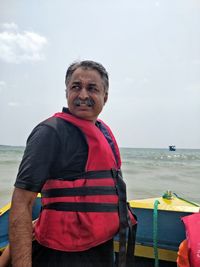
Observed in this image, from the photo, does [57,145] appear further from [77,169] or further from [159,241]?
[159,241]

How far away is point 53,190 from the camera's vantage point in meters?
1.21

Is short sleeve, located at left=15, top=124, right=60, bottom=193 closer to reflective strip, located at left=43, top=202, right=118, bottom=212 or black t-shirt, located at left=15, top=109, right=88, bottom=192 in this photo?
black t-shirt, located at left=15, top=109, right=88, bottom=192

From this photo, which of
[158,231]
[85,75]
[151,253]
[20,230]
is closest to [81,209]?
[20,230]

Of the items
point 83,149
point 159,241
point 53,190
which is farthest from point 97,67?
point 159,241

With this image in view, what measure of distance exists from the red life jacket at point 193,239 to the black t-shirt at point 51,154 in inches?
37.9

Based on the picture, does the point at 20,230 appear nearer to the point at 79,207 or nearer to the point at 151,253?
the point at 79,207

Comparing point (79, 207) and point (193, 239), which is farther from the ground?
point (79, 207)

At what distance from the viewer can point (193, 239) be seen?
171 cm

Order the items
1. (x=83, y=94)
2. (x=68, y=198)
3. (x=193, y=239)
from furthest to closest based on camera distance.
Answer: (x=193, y=239) < (x=83, y=94) < (x=68, y=198)

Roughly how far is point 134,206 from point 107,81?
1.20 meters

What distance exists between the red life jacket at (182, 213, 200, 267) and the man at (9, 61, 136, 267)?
0.56m

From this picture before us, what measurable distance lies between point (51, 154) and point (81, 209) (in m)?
0.29

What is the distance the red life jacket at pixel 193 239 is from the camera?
64.0 inches

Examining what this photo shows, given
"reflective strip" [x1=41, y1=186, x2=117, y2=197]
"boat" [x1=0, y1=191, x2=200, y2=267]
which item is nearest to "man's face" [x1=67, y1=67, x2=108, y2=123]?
"reflective strip" [x1=41, y1=186, x2=117, y2=197]
